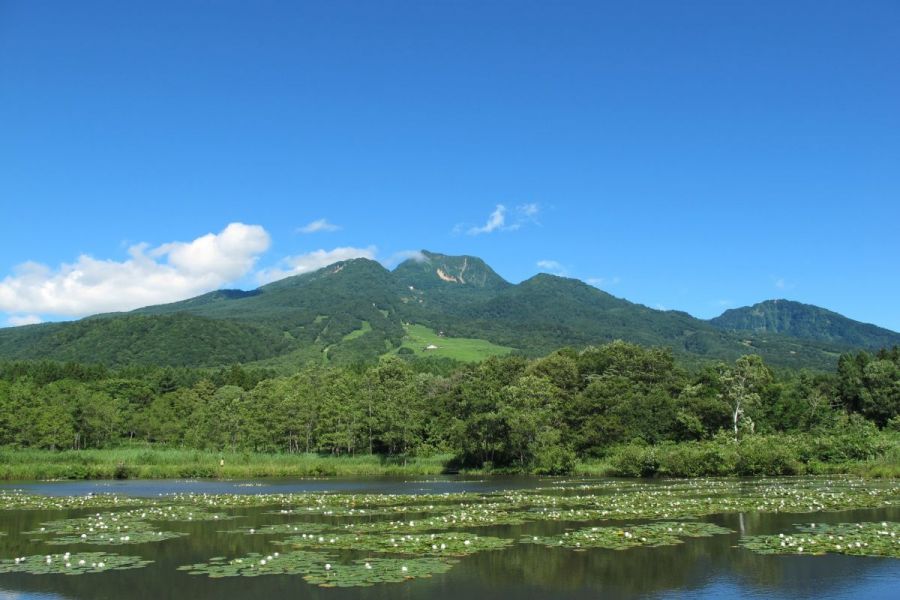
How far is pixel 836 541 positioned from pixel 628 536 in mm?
6231

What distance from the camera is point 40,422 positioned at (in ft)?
267

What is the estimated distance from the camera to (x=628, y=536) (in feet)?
71.9

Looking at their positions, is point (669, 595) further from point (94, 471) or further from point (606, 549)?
point (94, 471)

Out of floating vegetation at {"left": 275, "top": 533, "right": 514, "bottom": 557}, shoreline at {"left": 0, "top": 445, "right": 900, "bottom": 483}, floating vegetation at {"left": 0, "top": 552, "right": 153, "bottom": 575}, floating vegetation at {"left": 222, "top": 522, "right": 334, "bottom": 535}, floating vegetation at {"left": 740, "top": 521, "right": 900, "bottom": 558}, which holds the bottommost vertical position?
shoreline at {"left": 0, "top": 445, "right": 900, "bottom": 483}

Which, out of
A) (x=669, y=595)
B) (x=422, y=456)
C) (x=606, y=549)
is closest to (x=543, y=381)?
(x=422, y=456)

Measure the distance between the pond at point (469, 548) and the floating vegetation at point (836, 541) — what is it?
7 centimetres

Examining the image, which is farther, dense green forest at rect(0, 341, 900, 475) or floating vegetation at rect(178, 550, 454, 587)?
dense green forest at rect(0, 341, 900, 475)

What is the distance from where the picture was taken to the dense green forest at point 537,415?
197 feet

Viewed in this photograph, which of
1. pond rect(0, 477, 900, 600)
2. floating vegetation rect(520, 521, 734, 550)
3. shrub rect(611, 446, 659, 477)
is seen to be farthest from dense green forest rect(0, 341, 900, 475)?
floating vegetation rect(520, 521, 734, 550)

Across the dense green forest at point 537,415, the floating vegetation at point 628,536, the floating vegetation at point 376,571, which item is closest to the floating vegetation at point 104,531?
the floating vegetation at point 376,571

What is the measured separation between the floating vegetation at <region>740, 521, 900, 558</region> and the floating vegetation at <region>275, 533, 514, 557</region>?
806 centimetres

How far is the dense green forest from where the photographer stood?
60.1 meters

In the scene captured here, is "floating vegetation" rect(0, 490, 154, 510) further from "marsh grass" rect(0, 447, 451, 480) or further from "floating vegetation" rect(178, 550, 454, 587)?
"marsh grass" rect(0, 447, 451, 480)

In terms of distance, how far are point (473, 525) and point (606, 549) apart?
22.9ft
